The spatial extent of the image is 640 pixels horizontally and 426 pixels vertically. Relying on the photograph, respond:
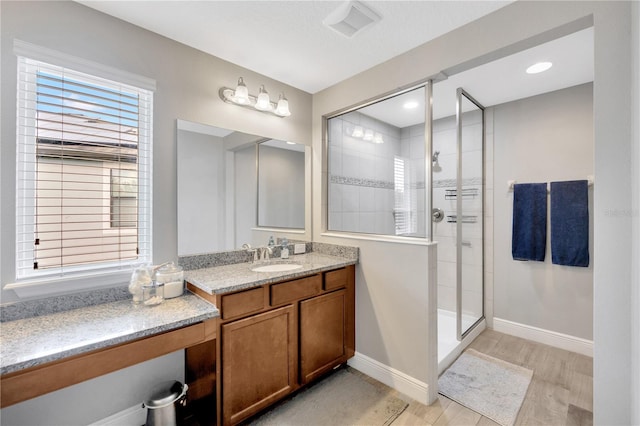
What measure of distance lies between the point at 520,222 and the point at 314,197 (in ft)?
6.83

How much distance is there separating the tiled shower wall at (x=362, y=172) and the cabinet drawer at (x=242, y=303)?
1.13 meters

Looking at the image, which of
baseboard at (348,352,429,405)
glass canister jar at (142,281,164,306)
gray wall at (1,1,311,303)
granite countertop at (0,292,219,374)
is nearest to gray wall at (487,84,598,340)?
baseboard at (348,352,429,405)

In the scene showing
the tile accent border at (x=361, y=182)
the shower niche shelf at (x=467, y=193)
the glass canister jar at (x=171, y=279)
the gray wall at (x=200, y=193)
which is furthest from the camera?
the shower niche shelf at (x=467, y=193)

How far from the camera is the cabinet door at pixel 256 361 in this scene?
158cm

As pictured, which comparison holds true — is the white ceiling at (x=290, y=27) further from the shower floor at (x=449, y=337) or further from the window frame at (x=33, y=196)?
the shower floor at (x=449, y=337)

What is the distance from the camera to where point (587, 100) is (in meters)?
2.48

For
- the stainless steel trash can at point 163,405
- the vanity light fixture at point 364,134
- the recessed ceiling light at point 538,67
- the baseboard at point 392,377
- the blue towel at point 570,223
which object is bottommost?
the baseboard at point 392,377

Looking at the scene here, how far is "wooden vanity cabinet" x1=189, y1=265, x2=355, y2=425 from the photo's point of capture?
1578 mm

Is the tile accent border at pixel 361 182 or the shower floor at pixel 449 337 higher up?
the tile accent border at pixel 361 182

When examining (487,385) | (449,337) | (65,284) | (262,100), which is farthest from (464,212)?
(65,284)

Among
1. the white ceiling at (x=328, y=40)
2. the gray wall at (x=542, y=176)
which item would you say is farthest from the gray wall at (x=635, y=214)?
the gray wall at (x=542, y=176)

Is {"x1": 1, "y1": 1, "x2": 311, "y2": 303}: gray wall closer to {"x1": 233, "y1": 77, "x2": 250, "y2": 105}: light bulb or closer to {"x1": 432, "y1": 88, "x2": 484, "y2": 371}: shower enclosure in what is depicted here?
{"x1": 233, "y1": 77, "x2": 250, "y2": 105}: light bulb

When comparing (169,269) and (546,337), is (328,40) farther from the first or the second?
(546,337)

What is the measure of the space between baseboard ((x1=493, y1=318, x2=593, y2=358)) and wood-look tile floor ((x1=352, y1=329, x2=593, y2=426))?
6 centimetres
